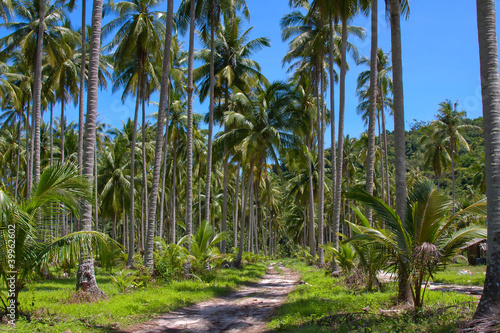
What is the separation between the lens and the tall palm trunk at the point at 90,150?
10680mm

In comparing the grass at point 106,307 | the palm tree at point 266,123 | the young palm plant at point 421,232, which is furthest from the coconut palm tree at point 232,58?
the young palm plant at point 421,232

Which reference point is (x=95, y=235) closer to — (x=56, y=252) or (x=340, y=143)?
(x=56, y=252)

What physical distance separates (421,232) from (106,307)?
728cm

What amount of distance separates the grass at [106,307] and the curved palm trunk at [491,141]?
6.64m

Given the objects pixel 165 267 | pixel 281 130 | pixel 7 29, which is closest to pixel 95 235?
pixel 165 267

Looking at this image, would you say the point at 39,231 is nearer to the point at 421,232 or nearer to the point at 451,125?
the point at 421,232

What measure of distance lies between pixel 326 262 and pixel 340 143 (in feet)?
30.2

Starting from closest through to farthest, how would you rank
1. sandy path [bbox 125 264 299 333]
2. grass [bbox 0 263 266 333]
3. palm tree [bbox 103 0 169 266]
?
grass [bbox 0 263 266 333] → sandy path [bbox 125 264 299 333] → palm tree [bbox 103 0 169 266]

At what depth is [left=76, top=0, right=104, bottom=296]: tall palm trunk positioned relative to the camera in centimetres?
1068

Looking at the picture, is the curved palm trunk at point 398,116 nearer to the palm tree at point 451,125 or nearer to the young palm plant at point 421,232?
the young palm plant at point 421,232

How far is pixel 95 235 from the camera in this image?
798 cm

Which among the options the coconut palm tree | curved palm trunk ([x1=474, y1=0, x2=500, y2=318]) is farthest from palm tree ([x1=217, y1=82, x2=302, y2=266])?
curved palm trunk ([x1=474, y1=0, x2=500, y2=318])

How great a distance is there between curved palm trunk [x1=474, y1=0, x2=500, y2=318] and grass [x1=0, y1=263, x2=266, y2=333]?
6.64 metres

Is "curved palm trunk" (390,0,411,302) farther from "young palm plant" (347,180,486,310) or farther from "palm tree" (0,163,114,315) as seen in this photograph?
"palm tree" (0,163,114,315)
